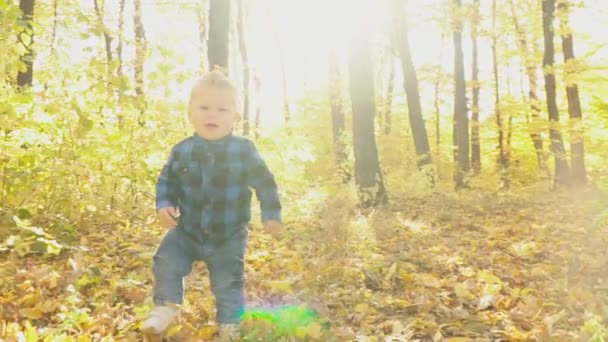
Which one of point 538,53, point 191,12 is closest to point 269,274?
point 538,53

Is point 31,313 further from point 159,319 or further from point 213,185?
point 213,185

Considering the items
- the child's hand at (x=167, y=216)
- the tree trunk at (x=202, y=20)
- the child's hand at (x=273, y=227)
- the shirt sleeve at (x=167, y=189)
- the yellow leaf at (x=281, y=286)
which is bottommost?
the yellow leaf at (x=281, y=286)

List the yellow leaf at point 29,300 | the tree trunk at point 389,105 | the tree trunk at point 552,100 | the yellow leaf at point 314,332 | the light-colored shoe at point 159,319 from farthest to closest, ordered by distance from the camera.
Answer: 1. the tree trunk at point 389,105
2. the tree trunk at point 552,100
3. the yellow leaf at point 29,300
4. the yellow leaf at point 314,332
5. the light-colored shoe at point 159,319

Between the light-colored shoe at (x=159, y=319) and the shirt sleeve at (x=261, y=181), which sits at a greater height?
the shirt sleeve at (x=261, y=181)

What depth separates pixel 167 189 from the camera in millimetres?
3283

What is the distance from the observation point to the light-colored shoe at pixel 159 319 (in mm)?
2969

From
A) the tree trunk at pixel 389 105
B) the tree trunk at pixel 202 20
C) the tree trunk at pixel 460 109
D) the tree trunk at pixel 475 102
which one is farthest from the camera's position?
the tree trunk at pixel 389 105

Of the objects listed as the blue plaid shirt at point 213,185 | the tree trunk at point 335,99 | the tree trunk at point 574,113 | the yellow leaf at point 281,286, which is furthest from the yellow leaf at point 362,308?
the tree trunk at point 335,99

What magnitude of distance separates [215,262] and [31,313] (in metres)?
1.16

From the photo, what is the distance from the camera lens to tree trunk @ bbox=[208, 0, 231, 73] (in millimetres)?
7950

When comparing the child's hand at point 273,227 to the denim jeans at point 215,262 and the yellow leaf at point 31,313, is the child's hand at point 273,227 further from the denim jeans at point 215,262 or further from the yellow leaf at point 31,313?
the yellow leaf at point 31,313

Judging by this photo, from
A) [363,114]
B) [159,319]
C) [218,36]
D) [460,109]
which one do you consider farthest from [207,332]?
[460,109]

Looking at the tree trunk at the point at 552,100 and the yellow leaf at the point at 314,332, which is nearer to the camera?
the yellow leaf at the point at 314,332

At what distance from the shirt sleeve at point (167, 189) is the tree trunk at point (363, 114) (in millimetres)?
6407
